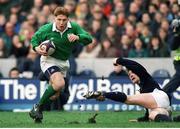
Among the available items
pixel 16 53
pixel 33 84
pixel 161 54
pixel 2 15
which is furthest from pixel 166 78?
pixel 2 15

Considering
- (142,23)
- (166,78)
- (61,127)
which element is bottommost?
(61,127)

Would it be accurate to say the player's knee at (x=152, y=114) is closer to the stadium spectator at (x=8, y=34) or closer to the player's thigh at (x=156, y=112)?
the player's thigh at (x=156, y=112)

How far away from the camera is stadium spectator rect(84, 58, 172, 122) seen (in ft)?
44.9

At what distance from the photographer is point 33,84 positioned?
19.4m

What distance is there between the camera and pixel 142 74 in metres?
14.0

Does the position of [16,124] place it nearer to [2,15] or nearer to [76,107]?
[76,107]

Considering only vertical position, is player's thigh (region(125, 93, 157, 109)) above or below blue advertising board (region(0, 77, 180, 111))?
below

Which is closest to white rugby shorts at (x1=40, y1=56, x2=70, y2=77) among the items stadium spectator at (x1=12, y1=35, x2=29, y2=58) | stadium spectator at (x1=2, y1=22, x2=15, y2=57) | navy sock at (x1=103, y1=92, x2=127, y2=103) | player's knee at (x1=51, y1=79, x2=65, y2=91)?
player's knee at (x1=51, y1=79, x2=65, y2=91)

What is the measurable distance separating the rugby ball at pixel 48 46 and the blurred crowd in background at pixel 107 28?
633 cm

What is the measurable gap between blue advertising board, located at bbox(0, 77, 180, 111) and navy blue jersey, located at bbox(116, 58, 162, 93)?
198 inches

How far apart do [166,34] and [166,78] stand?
76.1 inches

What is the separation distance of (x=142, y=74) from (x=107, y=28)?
7.31m

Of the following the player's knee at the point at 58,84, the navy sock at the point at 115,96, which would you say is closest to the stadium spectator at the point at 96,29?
the player's knee at the point at 58,84

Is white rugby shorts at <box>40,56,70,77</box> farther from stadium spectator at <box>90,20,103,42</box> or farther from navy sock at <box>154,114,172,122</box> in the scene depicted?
stadium spectator at <box>90,20,103,42</box>
